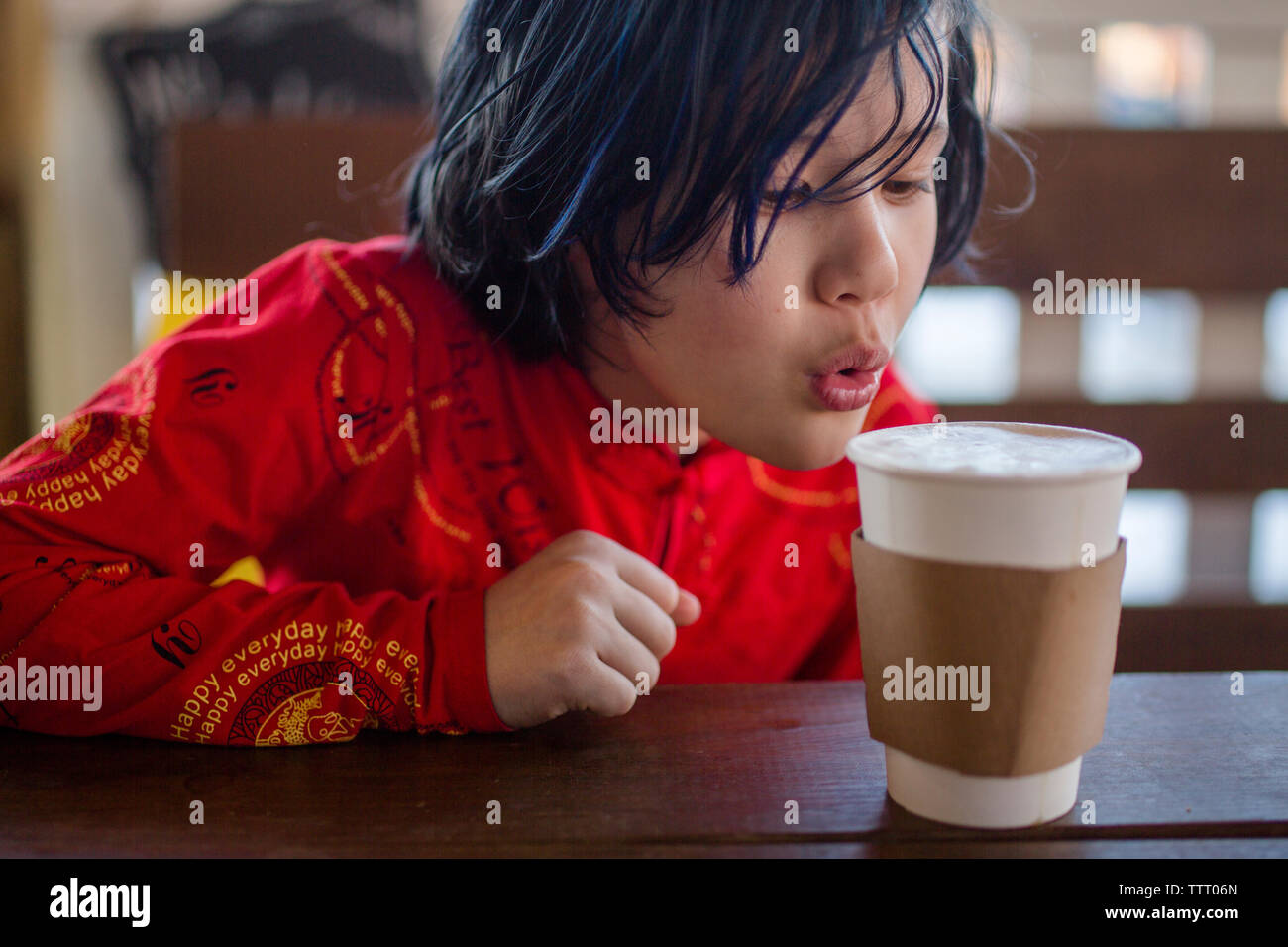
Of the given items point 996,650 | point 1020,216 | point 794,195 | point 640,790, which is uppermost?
point 1020,216

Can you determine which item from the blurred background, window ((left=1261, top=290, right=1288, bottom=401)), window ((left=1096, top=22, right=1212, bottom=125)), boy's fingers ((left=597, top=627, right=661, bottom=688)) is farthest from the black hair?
window ((left=1096, top=22, right=1212, bottom=125))

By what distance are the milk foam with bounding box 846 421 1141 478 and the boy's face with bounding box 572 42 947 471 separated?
0.15m

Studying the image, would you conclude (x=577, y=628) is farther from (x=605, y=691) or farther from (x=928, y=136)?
(x=928, y=136)

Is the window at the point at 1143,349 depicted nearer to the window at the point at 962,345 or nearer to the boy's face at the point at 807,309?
the window at the point at 962,345

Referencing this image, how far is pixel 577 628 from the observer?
67cm

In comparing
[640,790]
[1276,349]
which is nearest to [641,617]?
[640,790]

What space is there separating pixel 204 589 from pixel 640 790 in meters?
0.35

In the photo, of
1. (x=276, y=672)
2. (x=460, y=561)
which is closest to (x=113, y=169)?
(x=460, y=561)

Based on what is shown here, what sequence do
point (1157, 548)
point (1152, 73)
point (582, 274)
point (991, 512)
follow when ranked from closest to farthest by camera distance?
point (991, 512) → point (582, 274) → point (1157, 548) → point (1152, 73)

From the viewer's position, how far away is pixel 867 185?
69 cm

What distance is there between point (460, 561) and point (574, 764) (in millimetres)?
369
